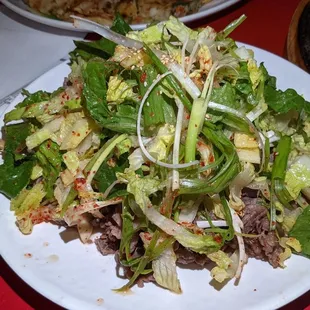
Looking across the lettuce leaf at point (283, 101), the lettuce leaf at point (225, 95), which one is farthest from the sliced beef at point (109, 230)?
the lettuce leaf at point (283, 101)

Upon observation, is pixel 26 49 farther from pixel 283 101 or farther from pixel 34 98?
pixel 283 101

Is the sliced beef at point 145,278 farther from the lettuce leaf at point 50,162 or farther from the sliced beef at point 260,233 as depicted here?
the lettuce leaf at point 50,162

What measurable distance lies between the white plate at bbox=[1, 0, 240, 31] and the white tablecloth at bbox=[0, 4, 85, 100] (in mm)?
113

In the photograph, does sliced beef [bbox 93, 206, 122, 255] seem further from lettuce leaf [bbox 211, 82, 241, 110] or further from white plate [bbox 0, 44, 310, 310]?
lettuce leaf [bbox 211, 82, 241, 110]

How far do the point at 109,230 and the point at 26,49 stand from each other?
1525 mm

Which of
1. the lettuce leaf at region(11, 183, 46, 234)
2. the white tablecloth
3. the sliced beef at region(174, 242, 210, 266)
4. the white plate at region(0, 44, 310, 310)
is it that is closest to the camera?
the white plate at region(0, 44, 310, 310)

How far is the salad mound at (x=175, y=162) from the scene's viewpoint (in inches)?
59.1

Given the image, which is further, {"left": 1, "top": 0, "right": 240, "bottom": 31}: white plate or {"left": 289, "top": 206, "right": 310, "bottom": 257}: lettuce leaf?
{"left": 1, "top": 0, "right": 240, "bottom": 31}: white plate

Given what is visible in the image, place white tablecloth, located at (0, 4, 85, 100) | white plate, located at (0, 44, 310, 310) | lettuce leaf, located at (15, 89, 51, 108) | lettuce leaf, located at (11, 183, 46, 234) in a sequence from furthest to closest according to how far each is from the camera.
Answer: white tablecloth, located at (0, 4, 85, 100) < lettuce leaf, located at (15, 89, 51, 108) < lettuce leaf, located at (11, 183, 46, 234) < white plate, located at (0, 44, 310, 310)

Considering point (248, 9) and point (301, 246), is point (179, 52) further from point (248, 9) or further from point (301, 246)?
point (248, 9)

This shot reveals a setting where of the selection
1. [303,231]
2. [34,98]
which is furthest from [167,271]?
[34,98]

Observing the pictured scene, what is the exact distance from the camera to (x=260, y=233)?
159 centimetres

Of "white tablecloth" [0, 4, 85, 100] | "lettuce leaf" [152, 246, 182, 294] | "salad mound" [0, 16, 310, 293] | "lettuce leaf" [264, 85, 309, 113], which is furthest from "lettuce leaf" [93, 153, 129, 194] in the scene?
"white tablecloth" [0, 4, 85, 100]

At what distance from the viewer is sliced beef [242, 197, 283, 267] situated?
61.3 inches
